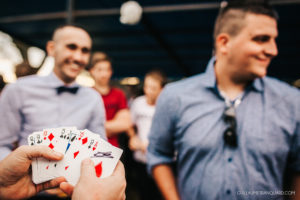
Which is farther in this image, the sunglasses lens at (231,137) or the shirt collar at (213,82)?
the shirt collar at (213,82)

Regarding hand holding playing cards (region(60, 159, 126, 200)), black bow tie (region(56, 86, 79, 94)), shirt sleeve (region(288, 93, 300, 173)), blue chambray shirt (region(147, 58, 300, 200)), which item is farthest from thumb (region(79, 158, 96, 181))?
shirt sleeve (region(288, 93, 300, 173))

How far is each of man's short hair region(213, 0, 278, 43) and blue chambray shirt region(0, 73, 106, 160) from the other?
106 cm

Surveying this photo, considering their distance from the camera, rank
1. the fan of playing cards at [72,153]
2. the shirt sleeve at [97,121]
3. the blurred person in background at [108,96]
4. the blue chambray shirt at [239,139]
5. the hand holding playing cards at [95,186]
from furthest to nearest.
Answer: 1. the blurred person in background at [108,96]
2. the shirt sleeve at [97,121]
3. the blue chambray shirt at [239,139]
4. the fan of playing cards at [72,153]
5. the hand holding playing cards at [95,186]

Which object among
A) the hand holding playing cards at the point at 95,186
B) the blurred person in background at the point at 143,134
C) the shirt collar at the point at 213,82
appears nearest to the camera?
the hand holding playing cards at the point at 95,186

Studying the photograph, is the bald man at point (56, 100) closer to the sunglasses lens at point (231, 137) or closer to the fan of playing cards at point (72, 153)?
the fan of playing cards at point (72, 153)

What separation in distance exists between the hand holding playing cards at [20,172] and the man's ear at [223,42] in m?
1.17

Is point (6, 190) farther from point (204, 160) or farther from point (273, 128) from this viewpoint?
point (273, 128)

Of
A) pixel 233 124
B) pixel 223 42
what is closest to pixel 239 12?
pixel 223 42

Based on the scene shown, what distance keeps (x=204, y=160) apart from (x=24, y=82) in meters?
1.34

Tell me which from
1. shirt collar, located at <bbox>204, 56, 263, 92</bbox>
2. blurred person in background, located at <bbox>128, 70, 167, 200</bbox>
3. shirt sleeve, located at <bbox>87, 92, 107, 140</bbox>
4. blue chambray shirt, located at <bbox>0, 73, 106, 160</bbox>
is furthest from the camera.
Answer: blurred person in background, located at <bbox>128, 70, 167, 200</bbox>

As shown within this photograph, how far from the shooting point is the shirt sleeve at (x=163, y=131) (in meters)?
1.52

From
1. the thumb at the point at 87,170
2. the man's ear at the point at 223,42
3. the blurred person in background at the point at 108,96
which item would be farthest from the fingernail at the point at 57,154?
the blurred person in background at the point at 108,96

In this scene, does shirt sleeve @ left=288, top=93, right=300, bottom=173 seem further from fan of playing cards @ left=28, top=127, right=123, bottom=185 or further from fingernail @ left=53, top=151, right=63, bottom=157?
fingernail @ left=53, top=151, right=63, bottom=157

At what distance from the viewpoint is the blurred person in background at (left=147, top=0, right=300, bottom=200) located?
1.30 meters
